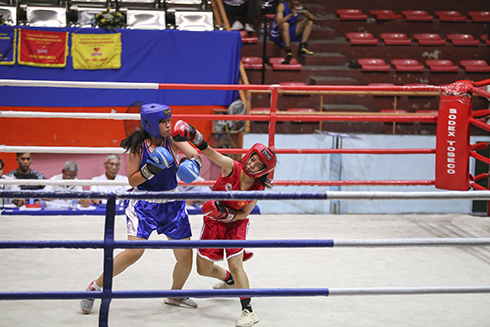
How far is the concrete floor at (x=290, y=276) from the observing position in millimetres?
2643

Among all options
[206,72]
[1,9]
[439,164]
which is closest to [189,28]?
[206,72]

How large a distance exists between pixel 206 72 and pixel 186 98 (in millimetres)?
467

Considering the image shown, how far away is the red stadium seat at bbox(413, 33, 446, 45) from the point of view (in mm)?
9547

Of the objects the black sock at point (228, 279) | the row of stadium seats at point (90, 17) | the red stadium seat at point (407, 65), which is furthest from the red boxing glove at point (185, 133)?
the red stadium seat at point (407, 65)

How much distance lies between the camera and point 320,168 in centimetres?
652

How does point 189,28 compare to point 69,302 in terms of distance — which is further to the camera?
point 189,28

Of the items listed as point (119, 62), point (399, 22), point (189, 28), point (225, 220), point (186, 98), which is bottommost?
point (225, 220)

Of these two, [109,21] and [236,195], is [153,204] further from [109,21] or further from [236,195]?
[109,21]

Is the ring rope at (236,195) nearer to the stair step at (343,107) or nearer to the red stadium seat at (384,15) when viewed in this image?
the stair step at (343,107)

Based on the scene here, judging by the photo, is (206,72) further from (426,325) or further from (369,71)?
(426,325)

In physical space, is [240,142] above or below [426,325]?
above

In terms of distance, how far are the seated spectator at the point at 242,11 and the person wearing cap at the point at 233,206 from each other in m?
6.70

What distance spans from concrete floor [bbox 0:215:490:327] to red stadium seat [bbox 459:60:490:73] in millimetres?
5406

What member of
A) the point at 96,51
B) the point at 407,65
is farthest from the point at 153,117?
the point at 407,65
